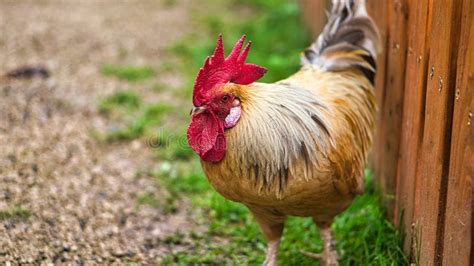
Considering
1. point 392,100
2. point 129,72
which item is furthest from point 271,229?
point 129,72

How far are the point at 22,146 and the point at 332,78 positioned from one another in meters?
2.74

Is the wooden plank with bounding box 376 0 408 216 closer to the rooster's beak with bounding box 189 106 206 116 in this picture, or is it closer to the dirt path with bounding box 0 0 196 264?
the rooster's beak with bounding box 189 106 206 116

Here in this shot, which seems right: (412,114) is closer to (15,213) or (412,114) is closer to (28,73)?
(15,213)

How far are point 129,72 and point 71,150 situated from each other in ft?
6.50

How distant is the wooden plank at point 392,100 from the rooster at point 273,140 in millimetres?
423

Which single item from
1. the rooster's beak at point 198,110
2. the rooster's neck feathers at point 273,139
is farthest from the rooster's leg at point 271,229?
the rooster's beak at point 198,110

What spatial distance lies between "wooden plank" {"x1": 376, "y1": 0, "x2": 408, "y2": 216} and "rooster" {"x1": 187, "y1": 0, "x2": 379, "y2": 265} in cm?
42

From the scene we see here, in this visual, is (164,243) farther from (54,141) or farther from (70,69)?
(70,69)

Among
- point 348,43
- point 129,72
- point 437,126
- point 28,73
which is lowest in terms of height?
point 437,126

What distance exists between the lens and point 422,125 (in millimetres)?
3553

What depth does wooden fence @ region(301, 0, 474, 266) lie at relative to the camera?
277 cm

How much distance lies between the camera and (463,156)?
2764 mm

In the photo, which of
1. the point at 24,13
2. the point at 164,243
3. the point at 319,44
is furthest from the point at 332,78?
Answer: the point at 24,13

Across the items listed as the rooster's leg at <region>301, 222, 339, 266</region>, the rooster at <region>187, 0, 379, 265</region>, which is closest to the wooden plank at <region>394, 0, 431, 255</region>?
the rooster at <region>187, 0, 379, 265</region>
